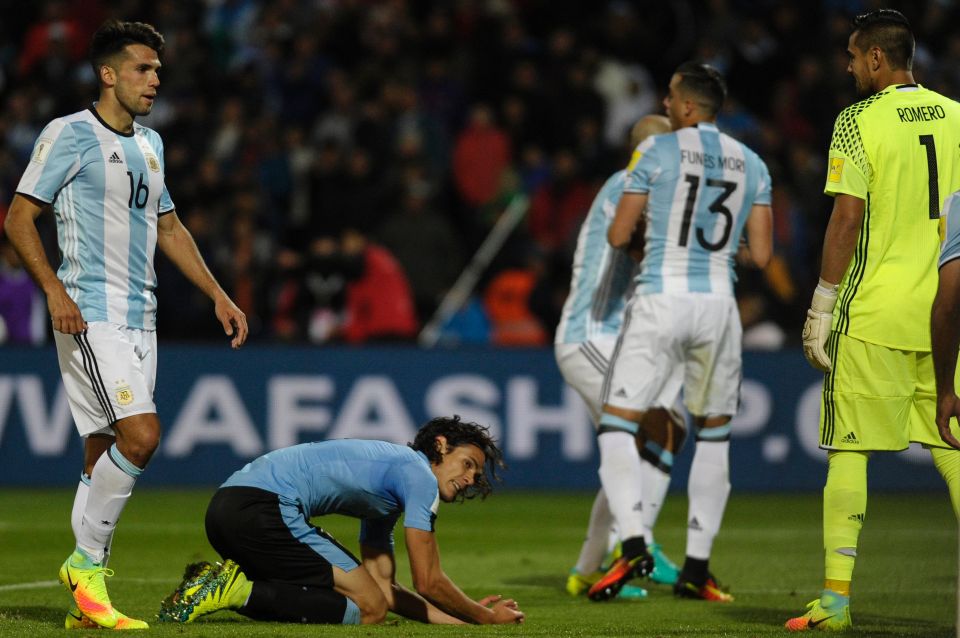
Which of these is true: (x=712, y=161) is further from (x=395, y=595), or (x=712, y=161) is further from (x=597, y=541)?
(x=395, y=595)

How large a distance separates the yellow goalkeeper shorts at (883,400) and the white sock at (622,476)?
139cm

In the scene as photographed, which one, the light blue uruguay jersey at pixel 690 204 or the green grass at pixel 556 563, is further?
the light blue uruguay jersey at pixel 690 204

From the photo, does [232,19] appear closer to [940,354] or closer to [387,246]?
[387,246]

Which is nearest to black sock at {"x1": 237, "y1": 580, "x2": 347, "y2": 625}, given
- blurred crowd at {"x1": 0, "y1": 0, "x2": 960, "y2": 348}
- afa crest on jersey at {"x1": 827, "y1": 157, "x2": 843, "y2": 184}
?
afa crest on jersey at {"x1": 827, "y1": 157, "x2": 843, "y2": 184}

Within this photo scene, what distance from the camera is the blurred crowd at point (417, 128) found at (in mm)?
14742

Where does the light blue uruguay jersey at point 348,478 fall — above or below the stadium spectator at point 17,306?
above

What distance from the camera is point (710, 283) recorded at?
24.8 ft

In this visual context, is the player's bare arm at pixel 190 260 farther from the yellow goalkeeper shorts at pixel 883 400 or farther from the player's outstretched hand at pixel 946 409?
the player's outstretched hand at pixel 946 409

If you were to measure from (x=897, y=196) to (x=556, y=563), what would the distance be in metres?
3.65

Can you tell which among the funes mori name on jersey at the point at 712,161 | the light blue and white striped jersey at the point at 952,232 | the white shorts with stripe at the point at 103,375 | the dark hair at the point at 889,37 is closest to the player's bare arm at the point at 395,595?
the white shorts with stripe at the point at 103,375

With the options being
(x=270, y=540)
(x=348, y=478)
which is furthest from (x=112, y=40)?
(x=270, y=540)

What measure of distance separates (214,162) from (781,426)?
6.41 meters

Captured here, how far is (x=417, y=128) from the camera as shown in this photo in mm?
16156

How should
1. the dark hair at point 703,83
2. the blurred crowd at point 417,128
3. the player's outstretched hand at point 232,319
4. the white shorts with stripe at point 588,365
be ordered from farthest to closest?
the blurred crowd at point 417,128, the white shorts with stripe at point 588,365, the dark hair at point 703,83, the player's outstretched hand at point 232,319
